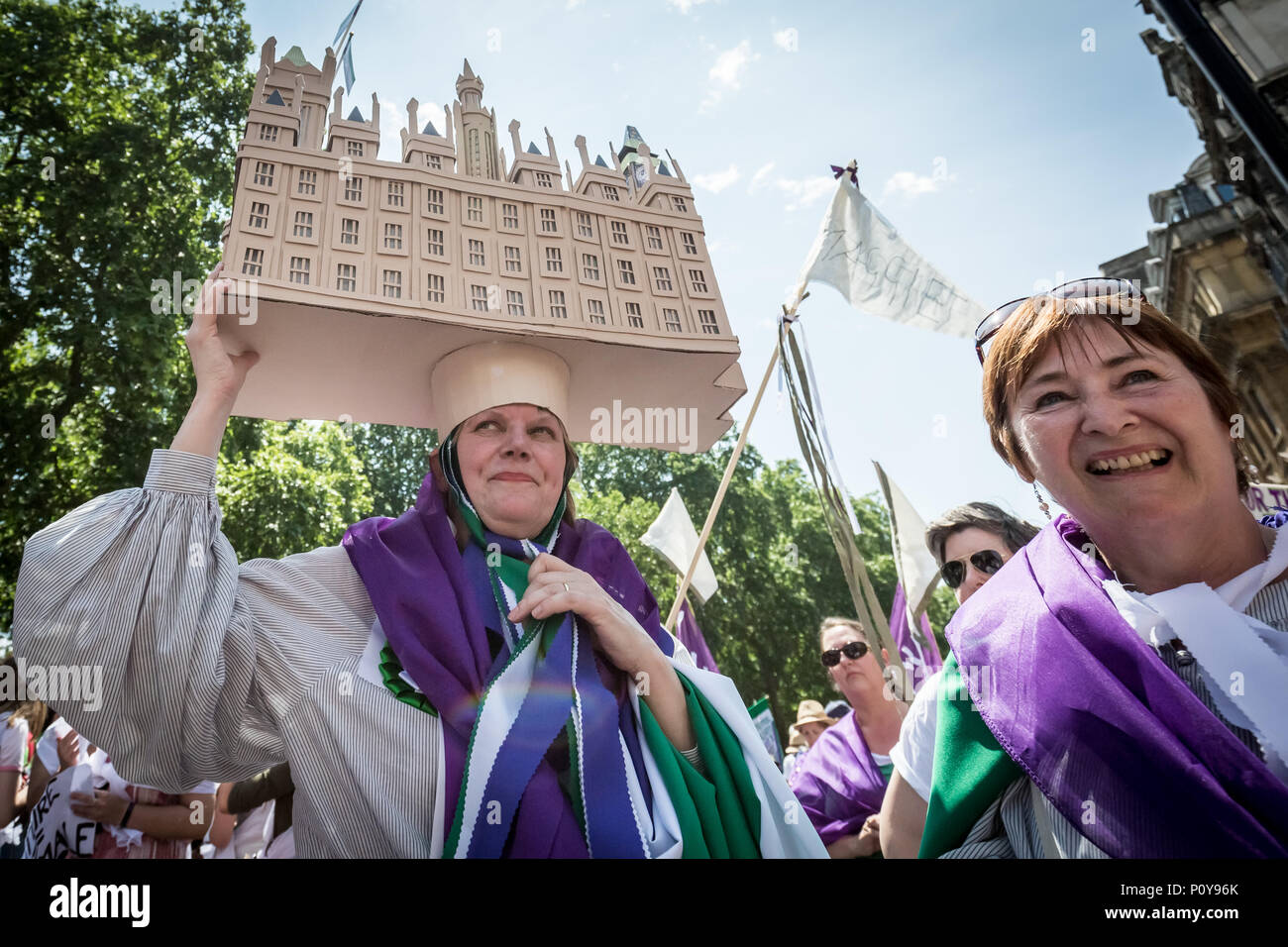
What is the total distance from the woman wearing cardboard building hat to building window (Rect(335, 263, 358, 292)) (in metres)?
0.28

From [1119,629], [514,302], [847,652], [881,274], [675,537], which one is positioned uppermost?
[675,537]

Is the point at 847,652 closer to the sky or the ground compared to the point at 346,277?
closer to the ground

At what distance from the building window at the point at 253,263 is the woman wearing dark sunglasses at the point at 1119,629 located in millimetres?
1611

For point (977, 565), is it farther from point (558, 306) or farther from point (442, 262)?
point (442, 262)

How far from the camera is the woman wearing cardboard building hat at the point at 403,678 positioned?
1300 millimetres

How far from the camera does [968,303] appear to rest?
4105mm

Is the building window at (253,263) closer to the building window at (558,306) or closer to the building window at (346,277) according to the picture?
the building window at (346,277)

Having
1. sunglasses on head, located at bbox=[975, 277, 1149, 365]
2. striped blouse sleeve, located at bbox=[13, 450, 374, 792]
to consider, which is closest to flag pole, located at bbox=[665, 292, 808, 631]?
sunglasses on head, located at bbox=[975, 277, 1149, 365]

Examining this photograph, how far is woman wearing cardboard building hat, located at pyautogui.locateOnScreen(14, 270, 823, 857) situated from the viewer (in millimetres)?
1300

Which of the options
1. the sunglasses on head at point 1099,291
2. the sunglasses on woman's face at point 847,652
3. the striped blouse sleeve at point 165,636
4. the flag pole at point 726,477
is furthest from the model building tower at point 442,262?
the sunglasses on woman's face at point 847,652

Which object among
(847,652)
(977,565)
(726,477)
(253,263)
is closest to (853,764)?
(847,652)

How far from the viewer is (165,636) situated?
4.25 ft

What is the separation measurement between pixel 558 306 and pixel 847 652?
315 cm

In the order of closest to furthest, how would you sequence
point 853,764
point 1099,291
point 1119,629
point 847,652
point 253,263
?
point 1119,629 < point 1099,291 < point 253,263 < point 853,764 < point 847,652
